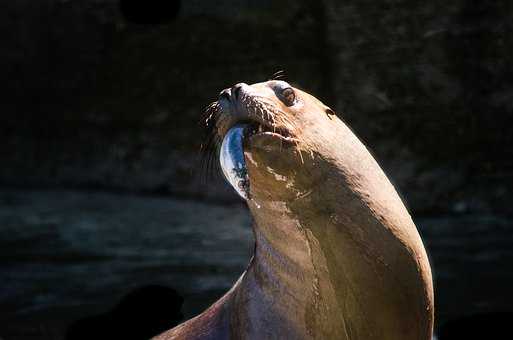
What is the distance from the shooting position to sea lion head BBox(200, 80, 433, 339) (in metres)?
3.06

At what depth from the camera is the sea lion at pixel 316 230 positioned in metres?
3.05

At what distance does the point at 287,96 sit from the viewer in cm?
319

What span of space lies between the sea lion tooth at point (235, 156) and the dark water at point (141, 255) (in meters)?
2.44

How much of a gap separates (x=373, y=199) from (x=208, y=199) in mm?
4798

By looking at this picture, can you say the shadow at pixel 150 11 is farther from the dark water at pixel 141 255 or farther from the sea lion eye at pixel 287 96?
the sea lion eye at pixel 287 96

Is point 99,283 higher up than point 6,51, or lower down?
lower down

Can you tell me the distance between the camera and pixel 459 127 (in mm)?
7254

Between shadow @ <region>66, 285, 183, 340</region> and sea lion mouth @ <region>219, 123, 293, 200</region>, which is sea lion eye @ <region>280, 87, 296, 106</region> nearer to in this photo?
sea lion mouth @ <region>219, 123, 293, 200</region>

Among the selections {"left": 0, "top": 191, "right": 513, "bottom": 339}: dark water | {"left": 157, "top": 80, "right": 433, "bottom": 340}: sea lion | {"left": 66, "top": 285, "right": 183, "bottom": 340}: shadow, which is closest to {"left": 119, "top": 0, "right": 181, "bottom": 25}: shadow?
{"left": 0, "top": 191, "right": 513, "bottom": 339}: dark water

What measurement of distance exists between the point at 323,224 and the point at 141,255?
3.69 meters

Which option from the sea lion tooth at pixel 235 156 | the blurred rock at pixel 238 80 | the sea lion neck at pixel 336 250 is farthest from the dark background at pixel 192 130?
the sea lion tooth at pixel 235 156

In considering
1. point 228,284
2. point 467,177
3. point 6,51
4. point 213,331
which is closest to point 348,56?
point 467,177

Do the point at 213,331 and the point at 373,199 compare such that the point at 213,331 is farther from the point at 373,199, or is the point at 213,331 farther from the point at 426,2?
the point at 426,2

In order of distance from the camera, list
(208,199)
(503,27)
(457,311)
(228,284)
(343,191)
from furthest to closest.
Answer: (208,199) < (503,27) < (228,284) < (457,311) < (343,191)
